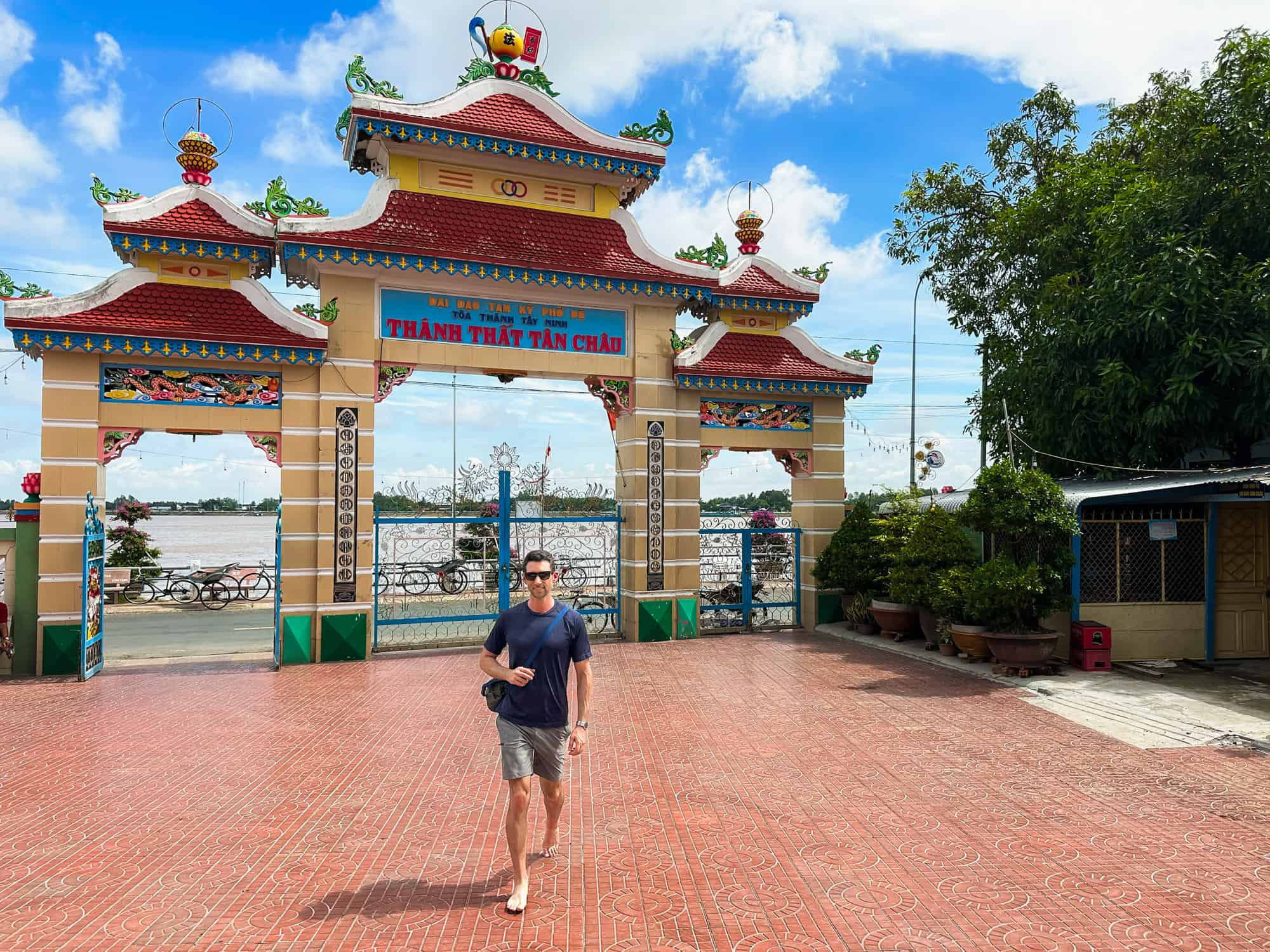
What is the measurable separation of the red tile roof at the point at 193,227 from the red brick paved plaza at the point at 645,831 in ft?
19.7

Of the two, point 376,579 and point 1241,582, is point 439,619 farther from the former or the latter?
point 1241,582

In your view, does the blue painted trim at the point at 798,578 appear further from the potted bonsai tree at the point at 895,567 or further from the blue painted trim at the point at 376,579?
the blue painted trim at the point at 376,579

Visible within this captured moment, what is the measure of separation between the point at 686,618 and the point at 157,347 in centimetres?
854

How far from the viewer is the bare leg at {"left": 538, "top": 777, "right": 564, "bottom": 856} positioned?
466 cm

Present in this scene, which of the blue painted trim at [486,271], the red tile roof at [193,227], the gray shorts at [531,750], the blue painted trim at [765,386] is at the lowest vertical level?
the gray shorts at [531,750]

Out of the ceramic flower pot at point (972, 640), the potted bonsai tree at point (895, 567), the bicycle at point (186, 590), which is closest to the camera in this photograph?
the ceramic flower pot at point (972, 640)

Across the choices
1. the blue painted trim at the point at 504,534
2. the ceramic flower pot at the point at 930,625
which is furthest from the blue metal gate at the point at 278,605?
the ceramic flower pot at the point at 930,625

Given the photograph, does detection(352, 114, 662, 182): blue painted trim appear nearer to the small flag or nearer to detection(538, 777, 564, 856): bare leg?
the small flag

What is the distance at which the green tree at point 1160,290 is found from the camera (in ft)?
38.6

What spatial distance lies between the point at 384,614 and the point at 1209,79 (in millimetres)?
→ 15909

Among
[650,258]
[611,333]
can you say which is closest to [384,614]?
[611,333]

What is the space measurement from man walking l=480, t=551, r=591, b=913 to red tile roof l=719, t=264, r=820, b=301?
1053 centimetres

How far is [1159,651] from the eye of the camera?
11.2 meters

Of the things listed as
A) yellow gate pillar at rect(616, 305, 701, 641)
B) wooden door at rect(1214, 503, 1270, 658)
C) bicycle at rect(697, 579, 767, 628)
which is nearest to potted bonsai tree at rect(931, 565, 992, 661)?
wooden door at rect(1214, 503, 1270, 658)
